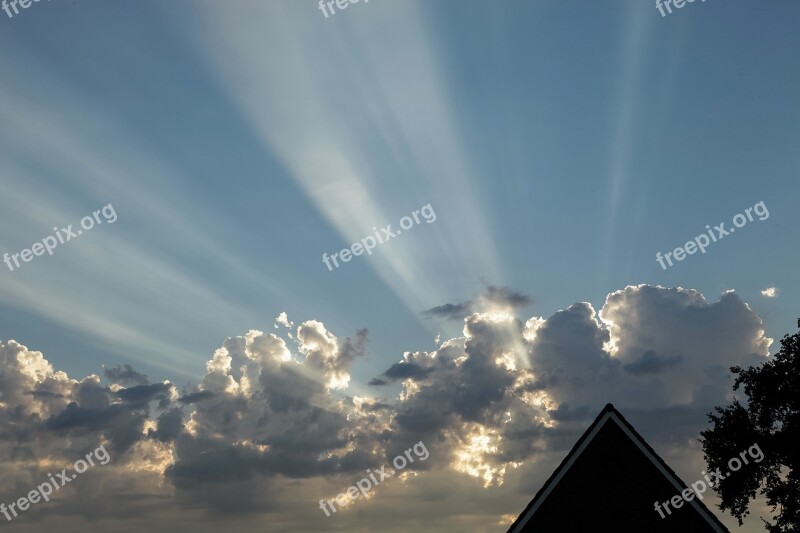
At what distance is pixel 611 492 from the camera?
19859mm

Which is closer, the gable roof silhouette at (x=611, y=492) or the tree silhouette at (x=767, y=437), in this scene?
the gable roof silhouette at (x=611, y=492)

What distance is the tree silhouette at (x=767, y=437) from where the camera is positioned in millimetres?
37312

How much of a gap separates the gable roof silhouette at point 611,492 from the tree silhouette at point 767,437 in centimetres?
2201

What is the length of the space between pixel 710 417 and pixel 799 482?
215 inches

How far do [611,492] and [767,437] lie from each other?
77.1 ft

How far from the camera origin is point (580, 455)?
2020cm

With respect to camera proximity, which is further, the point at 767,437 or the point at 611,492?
the point at 767,437

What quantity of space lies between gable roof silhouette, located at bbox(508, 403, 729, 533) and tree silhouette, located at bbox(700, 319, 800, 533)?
2201 centimetres

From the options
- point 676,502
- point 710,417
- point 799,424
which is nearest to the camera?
point 676,502

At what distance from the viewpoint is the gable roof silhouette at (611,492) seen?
768 inches

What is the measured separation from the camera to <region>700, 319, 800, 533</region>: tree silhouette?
122ft

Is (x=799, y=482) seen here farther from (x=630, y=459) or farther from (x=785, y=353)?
(x=630, y=459)

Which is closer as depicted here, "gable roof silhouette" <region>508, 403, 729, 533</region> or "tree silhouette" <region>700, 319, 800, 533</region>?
"gable roof silhouette" <region>508, 403, 729, 533</region>

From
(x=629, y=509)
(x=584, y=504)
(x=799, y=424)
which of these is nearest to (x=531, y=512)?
(x=584, y=504)
